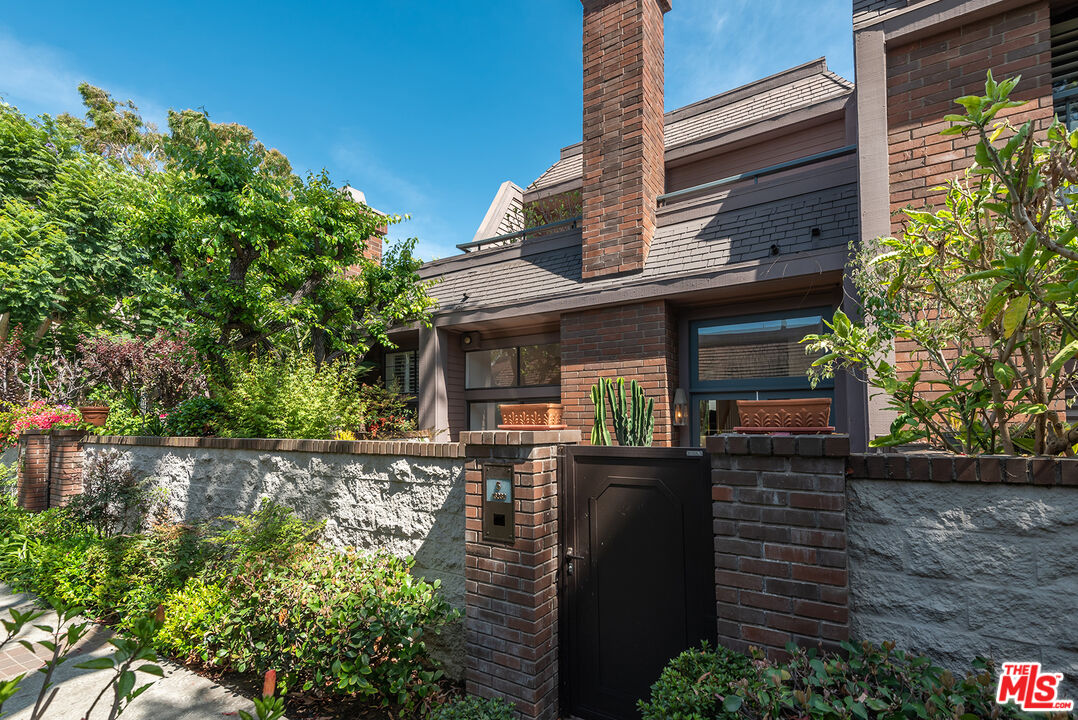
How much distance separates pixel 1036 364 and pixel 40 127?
20.2 metres

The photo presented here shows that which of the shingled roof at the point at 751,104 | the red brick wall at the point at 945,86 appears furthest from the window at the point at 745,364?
the shingled roof at the point at 751,104

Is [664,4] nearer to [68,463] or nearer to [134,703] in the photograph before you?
[134,703]

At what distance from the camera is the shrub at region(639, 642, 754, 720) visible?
202 cm

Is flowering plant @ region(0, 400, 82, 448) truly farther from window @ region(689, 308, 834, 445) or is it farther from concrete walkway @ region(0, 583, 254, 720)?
window @ region(689, 308, 834, 445)

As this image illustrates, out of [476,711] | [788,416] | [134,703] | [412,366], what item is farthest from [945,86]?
[134,703]

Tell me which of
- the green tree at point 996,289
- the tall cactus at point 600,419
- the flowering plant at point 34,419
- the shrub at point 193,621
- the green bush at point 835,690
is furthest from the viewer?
the flowering plant at point 34,419

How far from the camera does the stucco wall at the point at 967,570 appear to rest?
1.94m

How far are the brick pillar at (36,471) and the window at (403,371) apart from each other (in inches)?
206

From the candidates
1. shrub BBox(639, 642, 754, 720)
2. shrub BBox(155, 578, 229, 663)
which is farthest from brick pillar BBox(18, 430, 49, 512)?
shrub BBox(639, 642, 754, 720)

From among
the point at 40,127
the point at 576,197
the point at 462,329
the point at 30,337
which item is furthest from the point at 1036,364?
the point at 40,127

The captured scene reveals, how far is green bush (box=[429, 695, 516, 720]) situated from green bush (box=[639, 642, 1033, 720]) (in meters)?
1.02

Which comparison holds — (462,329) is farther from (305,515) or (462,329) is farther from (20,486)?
(20,486)

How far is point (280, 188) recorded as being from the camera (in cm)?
670
